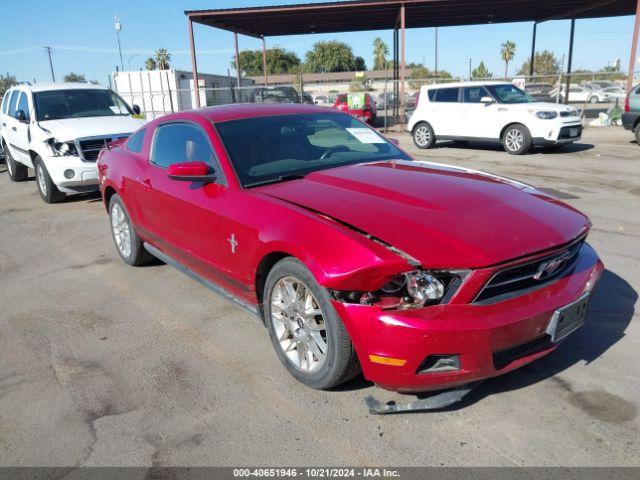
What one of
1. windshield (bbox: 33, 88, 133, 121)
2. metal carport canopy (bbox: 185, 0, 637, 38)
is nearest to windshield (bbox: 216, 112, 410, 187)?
windshield (bbox: 33, 88, 133, 121)

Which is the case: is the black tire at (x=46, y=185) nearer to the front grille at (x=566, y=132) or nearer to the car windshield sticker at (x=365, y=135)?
the car windshield sticker at (x=365, y=135)

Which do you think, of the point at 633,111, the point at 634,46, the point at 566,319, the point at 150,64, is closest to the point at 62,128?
the point at 566,319

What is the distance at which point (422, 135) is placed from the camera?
48.6 ft

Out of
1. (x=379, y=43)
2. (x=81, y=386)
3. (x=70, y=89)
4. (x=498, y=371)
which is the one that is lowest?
(x=81, y=386)

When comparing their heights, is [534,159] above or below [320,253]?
below

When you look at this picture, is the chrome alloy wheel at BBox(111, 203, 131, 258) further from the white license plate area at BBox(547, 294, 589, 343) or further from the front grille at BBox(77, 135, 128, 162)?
the white license plate area at BBox(547, 294, 589, 343)

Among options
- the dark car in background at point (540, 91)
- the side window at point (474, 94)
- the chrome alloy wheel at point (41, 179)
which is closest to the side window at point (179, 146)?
the chrome alloy wheel at point (41, 179)

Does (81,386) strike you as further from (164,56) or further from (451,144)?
(164,56)

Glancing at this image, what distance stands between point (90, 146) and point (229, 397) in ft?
21.9

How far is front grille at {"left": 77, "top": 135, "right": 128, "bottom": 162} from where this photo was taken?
8.34 meters

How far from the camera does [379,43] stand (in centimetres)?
9262

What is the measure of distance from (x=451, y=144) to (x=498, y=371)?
1411 cm

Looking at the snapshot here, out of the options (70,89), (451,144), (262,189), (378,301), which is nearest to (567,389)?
(378,301)

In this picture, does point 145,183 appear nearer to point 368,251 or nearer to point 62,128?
point 368,251
